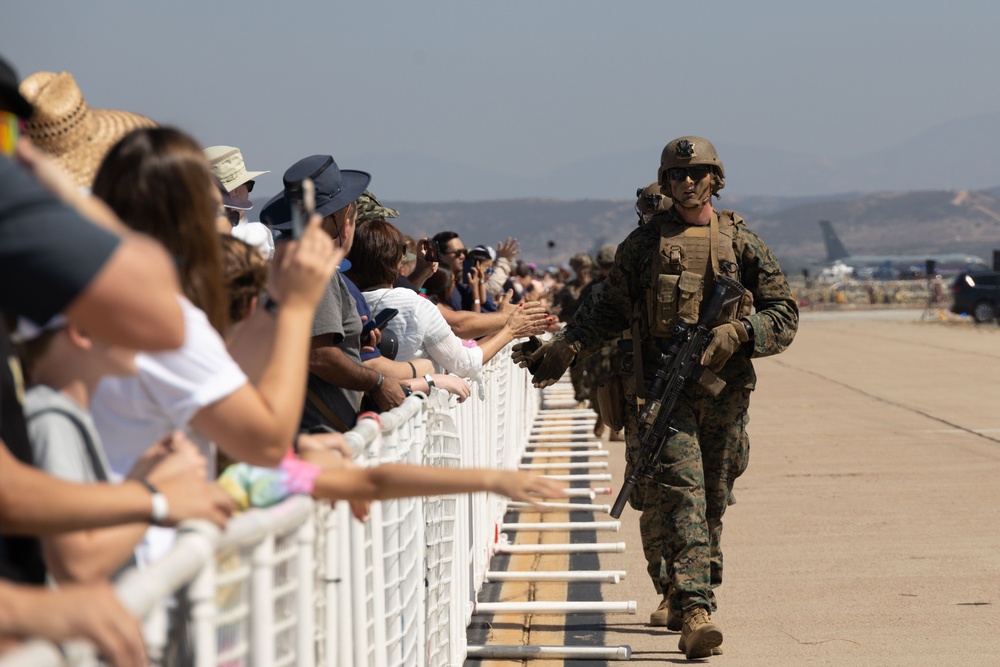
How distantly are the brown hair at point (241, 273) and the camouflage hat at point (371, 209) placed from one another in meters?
3.64

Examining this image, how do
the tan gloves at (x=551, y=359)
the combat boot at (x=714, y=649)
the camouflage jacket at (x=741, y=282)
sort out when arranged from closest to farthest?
the combat boot at (x=714, y=649)
the camouflage jacket at (x=741, y=282)
the tan gloves at (x=551, y=359)

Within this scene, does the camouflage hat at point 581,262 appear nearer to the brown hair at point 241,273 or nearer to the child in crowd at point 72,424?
the brown hair at point 241,273

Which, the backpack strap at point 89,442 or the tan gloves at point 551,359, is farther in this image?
the tan gloves at point 551,359

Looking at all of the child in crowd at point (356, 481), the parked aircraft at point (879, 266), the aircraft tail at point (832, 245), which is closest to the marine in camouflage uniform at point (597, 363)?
the child in crowd at point (356, 481)

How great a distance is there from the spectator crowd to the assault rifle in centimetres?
270

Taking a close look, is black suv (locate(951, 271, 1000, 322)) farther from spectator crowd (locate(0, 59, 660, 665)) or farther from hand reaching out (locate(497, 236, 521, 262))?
spectator crowd (locate(0, 59, 660, 665))

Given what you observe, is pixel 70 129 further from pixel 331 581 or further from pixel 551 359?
pixel 551 359

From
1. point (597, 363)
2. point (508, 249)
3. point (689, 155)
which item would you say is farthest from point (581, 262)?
point (689, 155)

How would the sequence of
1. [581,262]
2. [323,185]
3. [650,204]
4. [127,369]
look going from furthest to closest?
[581,262] < [650,204] < [323,185] < [127,369]

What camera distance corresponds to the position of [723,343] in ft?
20.6

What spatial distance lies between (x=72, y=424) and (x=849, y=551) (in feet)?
21.5

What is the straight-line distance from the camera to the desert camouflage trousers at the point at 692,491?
20.3 feet

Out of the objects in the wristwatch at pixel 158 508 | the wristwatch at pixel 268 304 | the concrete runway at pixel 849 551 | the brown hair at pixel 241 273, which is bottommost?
the concrete runway at pixel 849 551

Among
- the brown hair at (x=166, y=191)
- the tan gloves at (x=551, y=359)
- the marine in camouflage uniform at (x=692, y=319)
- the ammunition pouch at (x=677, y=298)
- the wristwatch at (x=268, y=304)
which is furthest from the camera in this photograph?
the tan gloves at (x=551, y=359)
